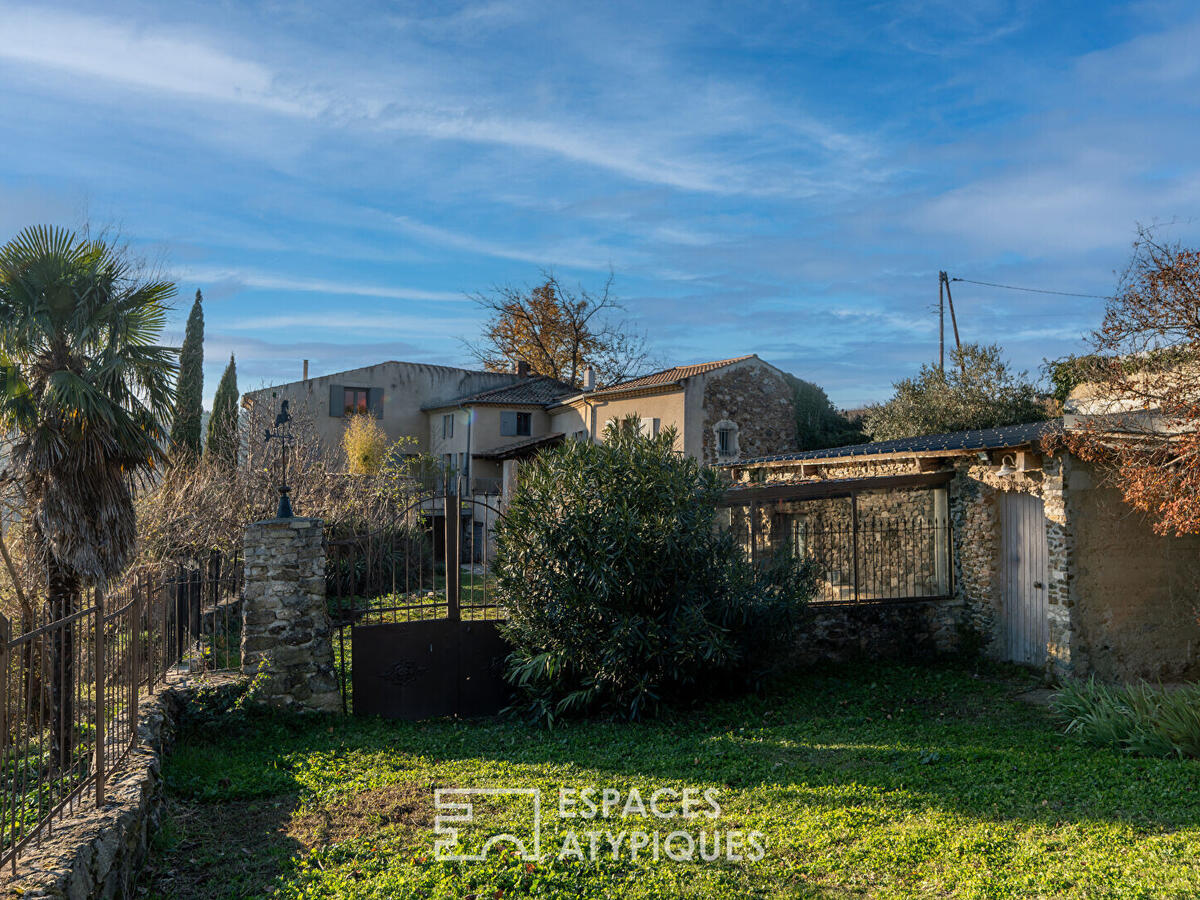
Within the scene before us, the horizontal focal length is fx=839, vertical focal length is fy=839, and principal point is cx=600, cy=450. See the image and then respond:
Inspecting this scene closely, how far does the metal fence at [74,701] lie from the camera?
388cm

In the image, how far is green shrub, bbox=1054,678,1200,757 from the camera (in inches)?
275

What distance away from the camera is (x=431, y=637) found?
912 cm

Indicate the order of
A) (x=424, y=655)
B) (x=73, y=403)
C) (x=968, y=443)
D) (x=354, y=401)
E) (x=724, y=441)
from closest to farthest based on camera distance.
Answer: (x=73, y=403), (x=424, y=655), (x=968, y=443), (x=724, y=441), (x=354, y=401)

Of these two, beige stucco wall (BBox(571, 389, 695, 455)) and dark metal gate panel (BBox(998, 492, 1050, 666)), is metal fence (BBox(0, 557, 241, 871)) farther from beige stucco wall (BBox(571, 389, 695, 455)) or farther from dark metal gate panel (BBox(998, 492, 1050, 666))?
beige stucco wall (BBox(571, 389, 695, 455))

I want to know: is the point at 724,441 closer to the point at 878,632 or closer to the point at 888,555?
the point at 888,555

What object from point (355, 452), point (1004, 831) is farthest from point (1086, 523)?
point (355, 452)

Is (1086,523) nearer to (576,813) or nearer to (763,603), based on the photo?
(763,603)

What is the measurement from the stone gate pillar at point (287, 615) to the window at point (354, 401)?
2515cm

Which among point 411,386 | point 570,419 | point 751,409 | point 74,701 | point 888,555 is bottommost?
point 74,701

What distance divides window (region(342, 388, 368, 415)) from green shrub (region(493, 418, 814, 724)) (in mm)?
Answer: 25231

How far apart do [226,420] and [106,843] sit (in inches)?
812

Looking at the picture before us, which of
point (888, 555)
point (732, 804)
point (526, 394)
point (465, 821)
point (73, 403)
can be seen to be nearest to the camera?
point (465, 821)

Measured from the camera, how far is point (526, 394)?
1271 inches
